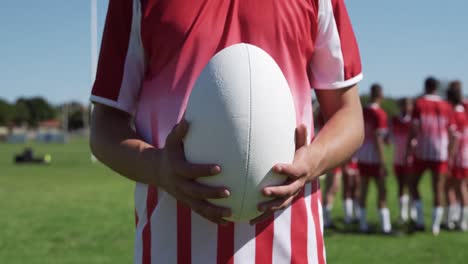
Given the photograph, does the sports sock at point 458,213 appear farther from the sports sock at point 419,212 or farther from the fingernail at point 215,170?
the fingernail at point 215,170

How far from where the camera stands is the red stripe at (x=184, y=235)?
169cm

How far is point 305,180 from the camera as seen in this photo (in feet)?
4.97

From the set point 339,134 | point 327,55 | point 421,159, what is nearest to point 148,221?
point 339,134

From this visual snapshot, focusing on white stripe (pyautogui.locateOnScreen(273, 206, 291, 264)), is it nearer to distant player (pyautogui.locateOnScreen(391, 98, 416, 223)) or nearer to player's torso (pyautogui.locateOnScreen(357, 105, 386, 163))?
player's torso (pyautogui.locateOnScreen(357, 105, 386, 163))

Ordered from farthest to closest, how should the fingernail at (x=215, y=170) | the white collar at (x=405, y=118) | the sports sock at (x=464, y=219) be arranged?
the white collar at (x=405, y=118), the sports sock at (x=464, y=219), the fingernail at (x=215, y=170)

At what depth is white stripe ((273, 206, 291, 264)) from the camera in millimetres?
1703

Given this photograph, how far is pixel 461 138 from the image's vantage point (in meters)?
10.3

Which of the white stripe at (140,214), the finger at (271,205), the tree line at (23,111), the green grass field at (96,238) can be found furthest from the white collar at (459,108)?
the tree line at (23,111)

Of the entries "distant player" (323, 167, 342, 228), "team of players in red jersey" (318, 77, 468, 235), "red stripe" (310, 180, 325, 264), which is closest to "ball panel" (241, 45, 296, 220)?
"red stripe" (310, 180, 325, 264)

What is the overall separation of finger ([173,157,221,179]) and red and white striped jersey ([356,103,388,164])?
8.42 m

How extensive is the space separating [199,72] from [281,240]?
0.55 m

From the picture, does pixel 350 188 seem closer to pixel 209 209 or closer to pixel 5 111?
pixel 209 209

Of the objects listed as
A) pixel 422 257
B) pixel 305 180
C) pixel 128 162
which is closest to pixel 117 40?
pixel 128 162

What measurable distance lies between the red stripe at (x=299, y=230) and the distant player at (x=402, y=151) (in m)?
8.52
